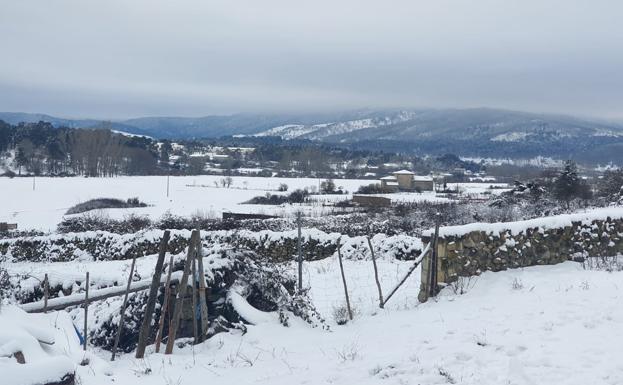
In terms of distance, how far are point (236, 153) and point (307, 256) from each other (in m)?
144

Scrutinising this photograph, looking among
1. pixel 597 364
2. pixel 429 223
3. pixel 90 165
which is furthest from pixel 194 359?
pixel 90 165

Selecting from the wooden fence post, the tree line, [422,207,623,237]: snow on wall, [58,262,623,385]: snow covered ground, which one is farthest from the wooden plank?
the tree line

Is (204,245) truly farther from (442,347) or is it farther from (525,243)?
(442,347)

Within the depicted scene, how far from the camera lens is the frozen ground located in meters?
5.80

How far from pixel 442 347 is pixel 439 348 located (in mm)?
50

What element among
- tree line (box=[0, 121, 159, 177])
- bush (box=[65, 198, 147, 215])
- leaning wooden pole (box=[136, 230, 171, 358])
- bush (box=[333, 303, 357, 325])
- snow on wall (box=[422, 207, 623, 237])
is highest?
tree line (box=[0, 121, 159, 177])

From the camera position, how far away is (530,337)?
6766 mm

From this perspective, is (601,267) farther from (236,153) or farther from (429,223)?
(236,153)

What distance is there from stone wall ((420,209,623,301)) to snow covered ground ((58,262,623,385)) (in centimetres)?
90

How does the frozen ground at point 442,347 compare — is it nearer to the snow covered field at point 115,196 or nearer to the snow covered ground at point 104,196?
the snow covered field at point 115,196

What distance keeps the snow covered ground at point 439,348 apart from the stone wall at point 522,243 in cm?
90

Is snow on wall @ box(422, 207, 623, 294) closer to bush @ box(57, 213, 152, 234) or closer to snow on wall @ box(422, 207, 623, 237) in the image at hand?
snow on wall @ box(422, 207, 623, 237)

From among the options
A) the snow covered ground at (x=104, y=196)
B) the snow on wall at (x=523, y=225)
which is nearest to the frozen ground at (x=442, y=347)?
the snow on wall at (x=523, y=225)

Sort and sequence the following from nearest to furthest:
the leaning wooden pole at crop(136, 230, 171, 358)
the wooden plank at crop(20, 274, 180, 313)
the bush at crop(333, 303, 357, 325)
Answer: the wooden plank at crop(20, 274, 180, 313)
the leaning wooden pole at crop(136, 230, 171, 358)
the bush at crop(333, 303, 357, 325)
